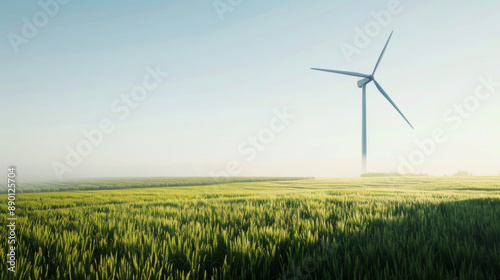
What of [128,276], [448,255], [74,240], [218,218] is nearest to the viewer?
[128,276]

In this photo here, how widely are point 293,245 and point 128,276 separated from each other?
2.14m

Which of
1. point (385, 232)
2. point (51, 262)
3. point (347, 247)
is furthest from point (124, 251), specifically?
point (385, 232)

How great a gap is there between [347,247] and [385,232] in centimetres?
104

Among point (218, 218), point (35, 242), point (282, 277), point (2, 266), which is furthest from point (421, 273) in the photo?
point (35, 242)

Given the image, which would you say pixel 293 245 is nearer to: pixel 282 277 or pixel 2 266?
pixel 282 277

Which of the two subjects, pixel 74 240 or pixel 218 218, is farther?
pixel 218 218

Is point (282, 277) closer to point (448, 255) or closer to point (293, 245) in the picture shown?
point (293, 245)

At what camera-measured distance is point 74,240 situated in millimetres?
3867

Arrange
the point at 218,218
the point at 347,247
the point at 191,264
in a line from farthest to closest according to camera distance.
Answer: the point at 218,218
the point at 347,247
the point at 191,264

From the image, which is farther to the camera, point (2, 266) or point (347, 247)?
point (347, 247)

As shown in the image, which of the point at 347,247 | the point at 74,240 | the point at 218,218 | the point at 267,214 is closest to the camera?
the point at 347,247

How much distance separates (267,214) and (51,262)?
4.26 metres

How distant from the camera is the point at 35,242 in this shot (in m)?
3.92

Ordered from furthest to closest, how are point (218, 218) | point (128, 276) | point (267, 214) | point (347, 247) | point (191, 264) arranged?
point (267, 214) < point (218, 218) < point (347, 247) < point (191, 264) < point (128, 276)
